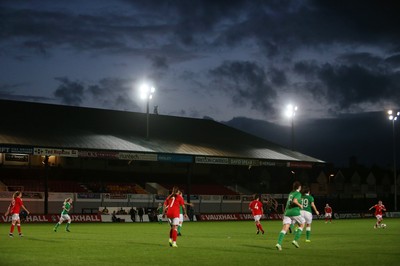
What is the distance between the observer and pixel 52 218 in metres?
47.8

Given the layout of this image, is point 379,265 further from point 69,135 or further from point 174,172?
point 174,172

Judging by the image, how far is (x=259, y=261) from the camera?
54.1ft

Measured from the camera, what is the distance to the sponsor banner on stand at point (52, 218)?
46.1 metres

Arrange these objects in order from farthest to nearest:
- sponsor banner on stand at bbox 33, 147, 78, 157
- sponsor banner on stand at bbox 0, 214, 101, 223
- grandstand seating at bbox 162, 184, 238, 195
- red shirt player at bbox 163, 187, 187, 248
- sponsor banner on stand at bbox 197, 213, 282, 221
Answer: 1. grandstand seating at bbox 162, 184, 238, 195
2. sponsor banner on stand at bbox 197, 213, 282, 221
3. sponsor banner on stand at bbox 33, 147, 78, 157
4. sponsor banner on stand at bbox 0, 214, 101, 223
5. red shirt player at bbox 163, 187, 187, 248

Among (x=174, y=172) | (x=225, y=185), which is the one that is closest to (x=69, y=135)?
(x=174, y=172)

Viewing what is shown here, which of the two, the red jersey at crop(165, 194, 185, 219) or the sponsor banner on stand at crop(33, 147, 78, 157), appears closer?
the red jersey at crop(165, 194, 185, 219)

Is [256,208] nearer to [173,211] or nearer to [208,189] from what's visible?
[173,211]

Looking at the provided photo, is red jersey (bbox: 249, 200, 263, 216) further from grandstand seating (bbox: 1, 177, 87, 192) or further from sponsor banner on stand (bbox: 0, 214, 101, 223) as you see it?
grandstand seating (bbox: 1, 177, 87, 192)

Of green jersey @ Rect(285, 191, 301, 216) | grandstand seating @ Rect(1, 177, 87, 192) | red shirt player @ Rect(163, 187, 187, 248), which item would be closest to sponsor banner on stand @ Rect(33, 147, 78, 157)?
grandstand seating @ Rect(1, 177, 87, 192)

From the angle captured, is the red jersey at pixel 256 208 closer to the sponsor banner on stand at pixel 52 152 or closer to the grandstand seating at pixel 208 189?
the sponsor banner on stand at pixel 52 152

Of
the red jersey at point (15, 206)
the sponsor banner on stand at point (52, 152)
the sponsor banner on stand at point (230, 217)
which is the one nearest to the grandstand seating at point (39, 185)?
the sponsor banner on stand at point (52, 152)

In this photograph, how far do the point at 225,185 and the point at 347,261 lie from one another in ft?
182

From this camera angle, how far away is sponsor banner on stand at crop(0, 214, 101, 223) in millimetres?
46094

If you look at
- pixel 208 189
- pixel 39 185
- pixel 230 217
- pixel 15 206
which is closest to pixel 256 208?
pixel 15 206
